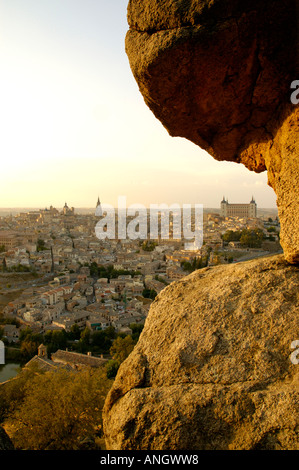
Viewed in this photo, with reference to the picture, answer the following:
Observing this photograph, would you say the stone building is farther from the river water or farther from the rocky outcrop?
the rocky outcrop

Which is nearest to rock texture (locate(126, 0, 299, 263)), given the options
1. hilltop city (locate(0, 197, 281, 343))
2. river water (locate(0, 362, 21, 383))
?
river water (locate(0, 362, 21, 383))

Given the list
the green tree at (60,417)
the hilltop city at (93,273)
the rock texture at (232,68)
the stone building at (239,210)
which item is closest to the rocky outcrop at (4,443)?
the green tree at (60,417)

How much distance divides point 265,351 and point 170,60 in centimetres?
190

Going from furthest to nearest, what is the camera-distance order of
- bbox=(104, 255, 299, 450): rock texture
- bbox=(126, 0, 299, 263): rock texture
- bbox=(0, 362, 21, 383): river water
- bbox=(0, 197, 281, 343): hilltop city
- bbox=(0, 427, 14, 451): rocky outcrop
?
1. bbox=(0, 197, 281, 343): hilltop city
2. bbox=(0, 362, 21, 383): river water
3. bbox=(0, 427, 14, 451): rocky outcrop
4. bbox=(126, 0, 299, 263): rock texture
5. bbox=(104, 255, 299, 450): rock texture

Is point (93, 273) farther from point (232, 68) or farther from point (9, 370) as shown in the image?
point (232, 68)

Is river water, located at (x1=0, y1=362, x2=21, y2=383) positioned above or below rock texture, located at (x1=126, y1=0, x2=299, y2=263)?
below

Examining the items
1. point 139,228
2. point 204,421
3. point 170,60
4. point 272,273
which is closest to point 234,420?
point 204,421

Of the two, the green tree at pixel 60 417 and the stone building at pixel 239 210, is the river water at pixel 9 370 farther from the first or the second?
the stone building at pixel 239 210

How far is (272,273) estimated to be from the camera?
232 cm

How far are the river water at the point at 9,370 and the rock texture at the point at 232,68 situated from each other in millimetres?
14732

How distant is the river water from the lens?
1442 cm

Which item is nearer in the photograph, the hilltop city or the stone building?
the hilltop city

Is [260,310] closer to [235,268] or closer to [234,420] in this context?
[235,268]

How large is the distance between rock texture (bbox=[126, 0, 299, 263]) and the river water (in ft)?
48.3
